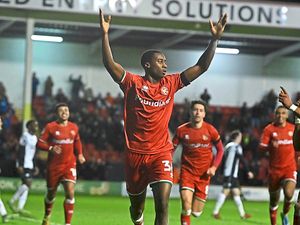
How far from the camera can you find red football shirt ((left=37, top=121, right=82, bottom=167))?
47.6 ft

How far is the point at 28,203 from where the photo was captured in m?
22.2

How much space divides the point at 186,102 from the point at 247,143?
405 centimetres

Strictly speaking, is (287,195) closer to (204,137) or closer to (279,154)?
(279,154)

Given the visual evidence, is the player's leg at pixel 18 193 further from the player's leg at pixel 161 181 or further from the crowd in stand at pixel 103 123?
the crowd in stand at pixel 103 123

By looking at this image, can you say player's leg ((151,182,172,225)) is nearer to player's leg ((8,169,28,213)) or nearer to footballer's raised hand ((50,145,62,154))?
footballer's raised hand ((50,145,62,154))

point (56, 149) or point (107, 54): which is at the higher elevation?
point (107, 54)

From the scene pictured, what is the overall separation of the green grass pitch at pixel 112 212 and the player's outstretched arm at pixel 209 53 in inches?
272

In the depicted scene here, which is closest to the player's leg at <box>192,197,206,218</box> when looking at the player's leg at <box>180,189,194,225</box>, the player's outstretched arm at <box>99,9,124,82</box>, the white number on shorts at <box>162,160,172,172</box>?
the player's leg at <box>180,189,194,225</box>

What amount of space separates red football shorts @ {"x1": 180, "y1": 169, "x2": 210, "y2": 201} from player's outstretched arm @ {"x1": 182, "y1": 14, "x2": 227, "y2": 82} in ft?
11.7

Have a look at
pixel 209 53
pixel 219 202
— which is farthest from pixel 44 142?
pixel 219 202

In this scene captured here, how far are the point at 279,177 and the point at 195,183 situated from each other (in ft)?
5.70

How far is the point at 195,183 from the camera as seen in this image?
13.7m

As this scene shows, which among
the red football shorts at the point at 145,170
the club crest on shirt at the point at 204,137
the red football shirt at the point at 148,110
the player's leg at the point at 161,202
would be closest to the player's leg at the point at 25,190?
the club crest on shirt at the point at 204,137

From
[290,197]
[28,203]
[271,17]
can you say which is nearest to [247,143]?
[271,17]
